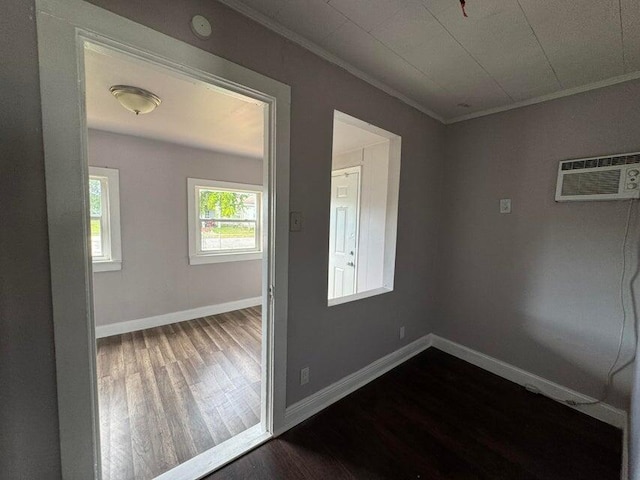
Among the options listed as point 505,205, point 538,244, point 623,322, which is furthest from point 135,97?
point 623,322

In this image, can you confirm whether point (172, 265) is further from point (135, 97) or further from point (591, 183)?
point (591, 183)

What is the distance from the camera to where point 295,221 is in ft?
5.17

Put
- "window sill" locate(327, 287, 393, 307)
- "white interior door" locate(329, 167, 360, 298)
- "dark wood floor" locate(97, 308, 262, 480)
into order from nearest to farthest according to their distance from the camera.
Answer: "dark wood floor" locate(97, 308, 262, 480), "window sill" locate(327, 287, 393, 307), "white interior door" locate(329, 167, 360, 298)

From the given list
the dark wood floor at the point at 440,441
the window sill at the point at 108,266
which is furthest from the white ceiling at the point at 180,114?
the dark wood floor at the point at 440,441

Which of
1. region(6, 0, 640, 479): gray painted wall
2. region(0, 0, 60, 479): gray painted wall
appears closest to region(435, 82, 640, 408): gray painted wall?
region(6, 0, 640, 479): gray painted wall

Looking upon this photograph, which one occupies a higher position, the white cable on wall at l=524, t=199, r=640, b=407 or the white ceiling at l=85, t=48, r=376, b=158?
the white ceiling at l=85, t=48, r=376, b=158

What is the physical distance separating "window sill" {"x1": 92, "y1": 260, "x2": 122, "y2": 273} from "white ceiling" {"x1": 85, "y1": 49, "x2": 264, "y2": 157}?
4.95 ft

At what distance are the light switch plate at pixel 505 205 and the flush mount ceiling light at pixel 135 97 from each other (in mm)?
3021

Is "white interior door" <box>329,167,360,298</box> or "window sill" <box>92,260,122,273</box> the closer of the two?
"window sill" <box>92,260,122,273</box>

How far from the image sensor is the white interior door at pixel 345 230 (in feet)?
10.7

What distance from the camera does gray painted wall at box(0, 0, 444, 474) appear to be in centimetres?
87

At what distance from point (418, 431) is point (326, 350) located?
30.8 inches

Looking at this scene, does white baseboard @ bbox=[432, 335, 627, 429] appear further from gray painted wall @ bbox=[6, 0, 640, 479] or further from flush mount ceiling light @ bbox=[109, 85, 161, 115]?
flush mount ceiling light @ bbox=[109, 85, 161, 115]

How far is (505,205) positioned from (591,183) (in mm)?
540
